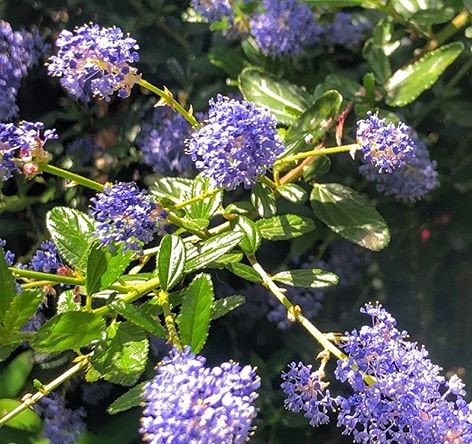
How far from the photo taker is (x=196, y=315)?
2.85ft

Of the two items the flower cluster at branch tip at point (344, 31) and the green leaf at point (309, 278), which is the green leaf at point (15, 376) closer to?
the green leaf at point (309, 278)

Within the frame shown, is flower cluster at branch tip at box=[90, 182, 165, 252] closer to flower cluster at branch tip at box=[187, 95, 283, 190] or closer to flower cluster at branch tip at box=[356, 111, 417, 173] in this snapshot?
flower cluster at branch tip at box=[187, 95, 283, 190]

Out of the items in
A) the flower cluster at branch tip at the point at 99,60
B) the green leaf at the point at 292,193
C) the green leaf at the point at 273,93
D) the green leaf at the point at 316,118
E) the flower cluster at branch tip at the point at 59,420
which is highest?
the flower cluster at branch tip at the point at 99,60

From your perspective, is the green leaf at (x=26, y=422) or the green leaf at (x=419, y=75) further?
the green leaf at (x=419, y=75)

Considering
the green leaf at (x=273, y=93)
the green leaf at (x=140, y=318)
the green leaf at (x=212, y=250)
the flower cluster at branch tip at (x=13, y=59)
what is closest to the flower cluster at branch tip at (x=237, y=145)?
the green leaf at (x=212, y=250)

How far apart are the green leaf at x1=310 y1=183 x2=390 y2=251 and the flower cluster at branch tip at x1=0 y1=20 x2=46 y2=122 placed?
1.59 feet

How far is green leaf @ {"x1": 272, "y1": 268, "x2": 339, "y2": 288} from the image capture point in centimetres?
101

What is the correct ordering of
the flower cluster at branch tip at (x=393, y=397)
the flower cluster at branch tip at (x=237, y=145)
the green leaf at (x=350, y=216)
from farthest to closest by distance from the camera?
the green leaf at (x=350, y=216) → the flower cluster at branch tip at (x=237, y=145) → the flower cluster at branch tip at (x=393, y=397)

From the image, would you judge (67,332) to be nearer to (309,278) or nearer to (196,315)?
(196,315)

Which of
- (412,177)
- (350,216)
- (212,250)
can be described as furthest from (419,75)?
(212,250)

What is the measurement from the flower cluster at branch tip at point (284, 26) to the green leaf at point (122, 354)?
0.60m

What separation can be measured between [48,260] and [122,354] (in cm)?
22

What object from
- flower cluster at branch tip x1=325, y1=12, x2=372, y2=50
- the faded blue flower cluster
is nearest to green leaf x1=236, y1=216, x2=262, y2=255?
the faded blue flower cluster

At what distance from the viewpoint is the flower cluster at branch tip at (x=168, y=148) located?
1354 mm
